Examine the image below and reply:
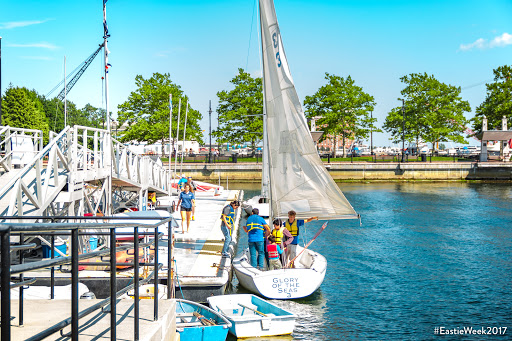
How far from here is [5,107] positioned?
254 ft

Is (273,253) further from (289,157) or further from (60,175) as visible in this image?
(60,175)

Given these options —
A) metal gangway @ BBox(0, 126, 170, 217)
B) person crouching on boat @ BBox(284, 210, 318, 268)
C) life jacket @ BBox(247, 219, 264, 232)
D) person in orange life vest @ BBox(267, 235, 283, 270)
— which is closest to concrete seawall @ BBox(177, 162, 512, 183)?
metal gangway @ BBox(0, 126, 170, 217)

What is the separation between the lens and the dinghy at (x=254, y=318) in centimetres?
1182

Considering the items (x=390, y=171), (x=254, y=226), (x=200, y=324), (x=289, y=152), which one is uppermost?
(x=289, y=152)

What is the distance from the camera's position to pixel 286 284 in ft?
48.0

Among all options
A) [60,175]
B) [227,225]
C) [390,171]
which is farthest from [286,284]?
[390,171]

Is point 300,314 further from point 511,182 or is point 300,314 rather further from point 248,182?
point 511,182

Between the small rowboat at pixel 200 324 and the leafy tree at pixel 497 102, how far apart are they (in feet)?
271

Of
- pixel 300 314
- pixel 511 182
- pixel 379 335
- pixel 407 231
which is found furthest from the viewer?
pixel 511 182

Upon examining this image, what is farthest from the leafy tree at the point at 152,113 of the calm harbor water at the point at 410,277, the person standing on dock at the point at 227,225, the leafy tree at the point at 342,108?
the person standing on dock at the point at 227,225

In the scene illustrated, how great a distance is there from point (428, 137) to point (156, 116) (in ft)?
144

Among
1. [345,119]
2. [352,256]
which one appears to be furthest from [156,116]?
[352,256]

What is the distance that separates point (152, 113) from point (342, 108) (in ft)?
98.3

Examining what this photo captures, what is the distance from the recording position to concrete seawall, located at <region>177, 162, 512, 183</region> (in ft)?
226
